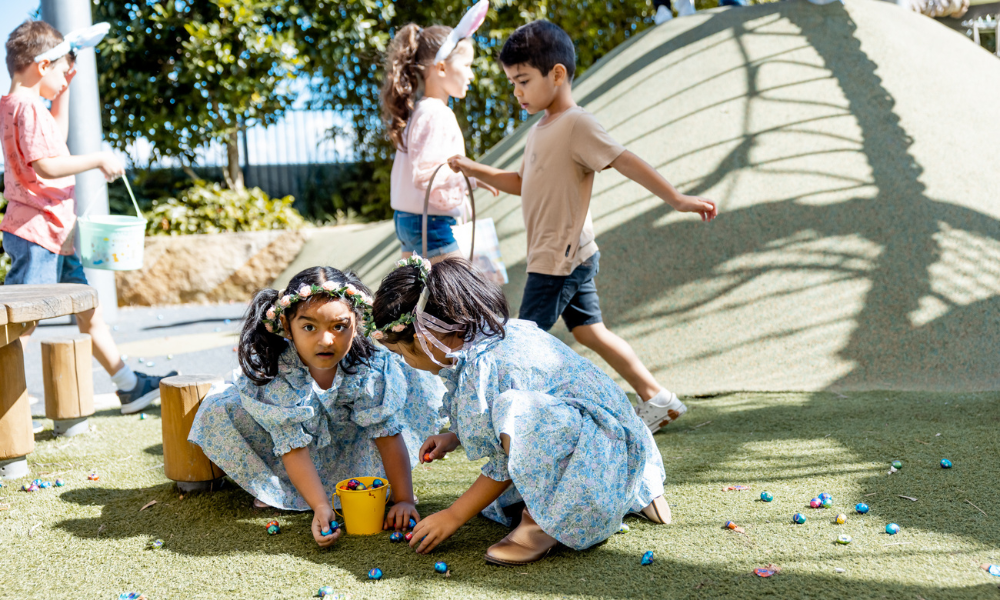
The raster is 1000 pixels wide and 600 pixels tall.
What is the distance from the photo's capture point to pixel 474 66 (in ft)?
30.1

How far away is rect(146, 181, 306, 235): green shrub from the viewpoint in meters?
7.58

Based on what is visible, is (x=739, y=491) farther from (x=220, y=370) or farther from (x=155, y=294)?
(x=155, y=294)

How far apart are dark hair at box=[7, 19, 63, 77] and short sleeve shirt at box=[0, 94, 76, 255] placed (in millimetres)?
148

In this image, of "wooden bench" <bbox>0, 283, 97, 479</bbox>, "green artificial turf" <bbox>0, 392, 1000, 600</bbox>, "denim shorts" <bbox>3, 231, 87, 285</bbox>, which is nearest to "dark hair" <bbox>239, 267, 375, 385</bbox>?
"green artificial turf" <bbox>0, 392, 1000, 600</bbox>

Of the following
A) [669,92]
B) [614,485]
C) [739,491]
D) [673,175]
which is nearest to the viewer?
[614,485]

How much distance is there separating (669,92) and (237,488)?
427 cm

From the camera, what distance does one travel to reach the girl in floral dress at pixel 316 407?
2242 mm

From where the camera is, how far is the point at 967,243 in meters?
4.22

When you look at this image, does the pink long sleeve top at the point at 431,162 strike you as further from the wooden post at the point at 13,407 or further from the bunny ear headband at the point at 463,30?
the wooden post at the point at 13,407

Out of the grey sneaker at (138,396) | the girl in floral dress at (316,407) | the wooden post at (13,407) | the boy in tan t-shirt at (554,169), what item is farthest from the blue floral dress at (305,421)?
the grey sneaker at (138,396)

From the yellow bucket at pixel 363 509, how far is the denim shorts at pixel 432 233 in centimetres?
120

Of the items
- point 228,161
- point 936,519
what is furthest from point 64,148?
point 228,161

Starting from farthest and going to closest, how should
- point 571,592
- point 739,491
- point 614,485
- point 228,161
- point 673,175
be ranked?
point 228,161
point 673,175
point 739,491
point 614,485
point 571,592

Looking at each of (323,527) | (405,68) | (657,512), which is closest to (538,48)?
(405,68)
